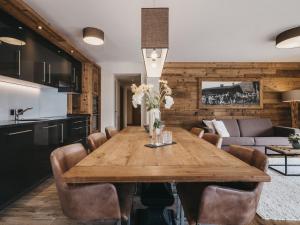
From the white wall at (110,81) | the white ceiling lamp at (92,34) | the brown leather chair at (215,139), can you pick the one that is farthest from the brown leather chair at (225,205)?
the white wall at (110,81)

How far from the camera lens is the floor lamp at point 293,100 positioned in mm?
5454

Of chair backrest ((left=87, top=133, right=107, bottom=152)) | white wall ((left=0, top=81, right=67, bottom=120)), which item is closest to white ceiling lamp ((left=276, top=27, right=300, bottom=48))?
chair backrest ((left=87, top=133, right=107, bottom=152))

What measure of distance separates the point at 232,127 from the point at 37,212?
16.0ft

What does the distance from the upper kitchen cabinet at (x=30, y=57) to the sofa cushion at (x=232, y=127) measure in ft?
13.2

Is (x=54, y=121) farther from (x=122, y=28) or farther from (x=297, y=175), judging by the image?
(x=297, y=175)

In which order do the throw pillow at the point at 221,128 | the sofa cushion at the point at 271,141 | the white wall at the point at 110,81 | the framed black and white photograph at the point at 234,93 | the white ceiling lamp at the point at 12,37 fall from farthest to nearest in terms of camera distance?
the white wall at the point at 110,81
the framed black and white photograph at the point at 234,93
the throw pillow at the point at 221,128
the sofa cushion at the point at 271,141
the white ceiling lamp at the point at 12,37

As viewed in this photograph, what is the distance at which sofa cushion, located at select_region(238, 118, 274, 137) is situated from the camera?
5770 millimetres

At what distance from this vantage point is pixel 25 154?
2.71 m

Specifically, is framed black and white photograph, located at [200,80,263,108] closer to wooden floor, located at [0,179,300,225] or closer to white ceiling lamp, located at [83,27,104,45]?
white ceiling lamp, located at [83,27,104,45]

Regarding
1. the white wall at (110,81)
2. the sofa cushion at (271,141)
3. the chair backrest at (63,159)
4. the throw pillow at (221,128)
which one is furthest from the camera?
the white wall at (110,81)

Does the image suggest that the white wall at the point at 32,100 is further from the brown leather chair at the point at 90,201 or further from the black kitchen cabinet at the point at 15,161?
the brown leather chair at the point at 90,201

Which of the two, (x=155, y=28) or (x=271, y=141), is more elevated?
(x=155, y=28)

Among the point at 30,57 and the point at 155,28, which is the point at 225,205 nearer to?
the point at 155,28

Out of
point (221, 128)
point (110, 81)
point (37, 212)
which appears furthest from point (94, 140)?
point (110, 81)
